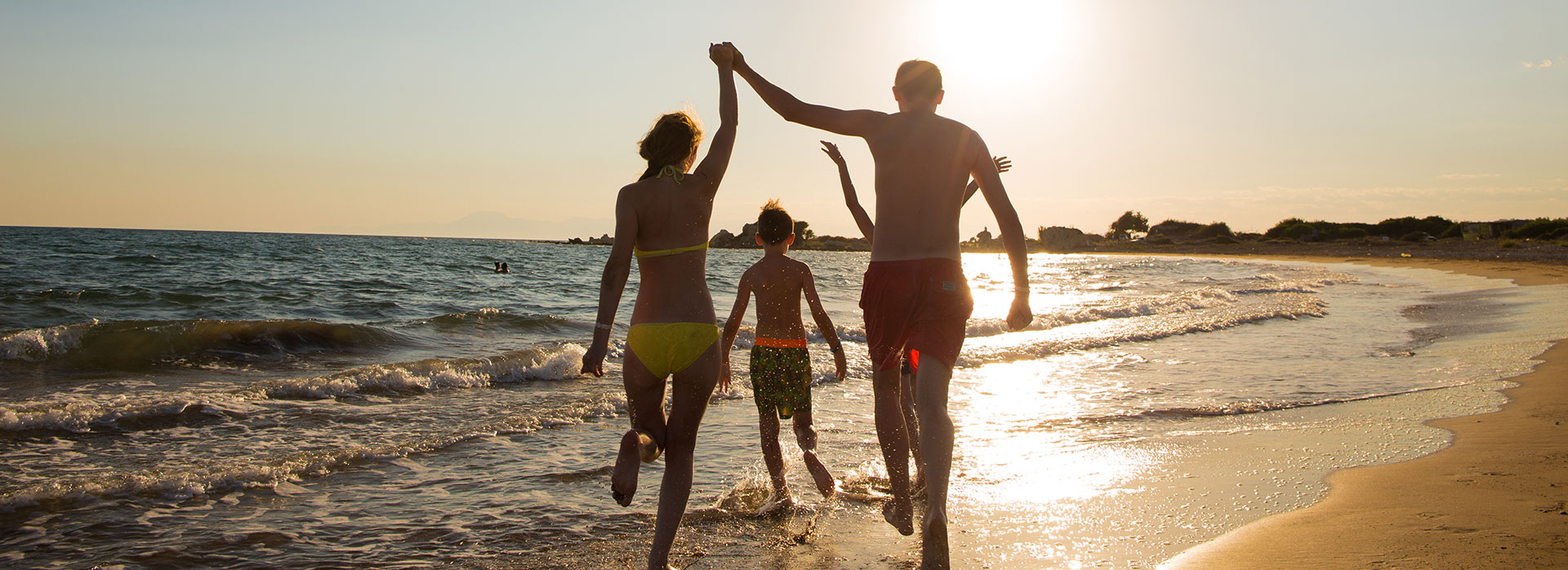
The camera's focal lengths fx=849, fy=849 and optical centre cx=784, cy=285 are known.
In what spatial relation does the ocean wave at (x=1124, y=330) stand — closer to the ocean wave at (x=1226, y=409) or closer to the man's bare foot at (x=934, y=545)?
the ocean wave at (x=1226, y=409)

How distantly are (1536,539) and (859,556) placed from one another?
2.51 meters

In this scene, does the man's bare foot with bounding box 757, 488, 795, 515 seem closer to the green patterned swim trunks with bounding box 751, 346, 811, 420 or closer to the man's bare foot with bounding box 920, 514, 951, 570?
the green patterned swim trunks with bounding box 751, 346, 811, 420

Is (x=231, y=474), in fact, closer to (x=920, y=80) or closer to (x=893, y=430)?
(x=893, y=430)

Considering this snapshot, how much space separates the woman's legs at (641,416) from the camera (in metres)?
2.92

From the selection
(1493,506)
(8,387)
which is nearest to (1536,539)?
(1493,506)

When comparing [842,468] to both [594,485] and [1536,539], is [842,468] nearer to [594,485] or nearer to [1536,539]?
[594,485]

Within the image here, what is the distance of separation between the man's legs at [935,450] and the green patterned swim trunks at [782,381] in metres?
1.37

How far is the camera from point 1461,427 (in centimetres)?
548

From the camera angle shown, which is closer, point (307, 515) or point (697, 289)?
point (697, 289)

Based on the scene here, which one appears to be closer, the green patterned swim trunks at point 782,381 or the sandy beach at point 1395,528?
the sandy beach at point 1395,528

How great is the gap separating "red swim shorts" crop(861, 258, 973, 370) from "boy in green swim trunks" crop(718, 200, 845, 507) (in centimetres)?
123

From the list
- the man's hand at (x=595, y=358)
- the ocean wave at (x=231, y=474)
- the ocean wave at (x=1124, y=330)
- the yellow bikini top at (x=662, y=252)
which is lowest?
the ocean wave at (x=1124, y=330)

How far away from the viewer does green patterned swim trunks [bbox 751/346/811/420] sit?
4531mm

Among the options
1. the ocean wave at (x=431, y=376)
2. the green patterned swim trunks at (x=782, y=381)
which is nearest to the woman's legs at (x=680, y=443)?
the green patterned swim trunks at (x=782, y=381)
